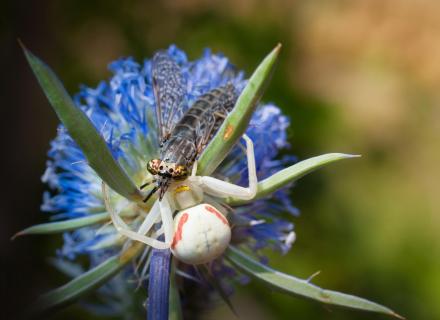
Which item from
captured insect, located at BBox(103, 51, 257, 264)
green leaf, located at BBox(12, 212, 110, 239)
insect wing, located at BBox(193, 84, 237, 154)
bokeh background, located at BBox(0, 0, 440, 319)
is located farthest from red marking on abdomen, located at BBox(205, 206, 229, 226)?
bokeh background, located at BBox(0, 0, 440, 319)

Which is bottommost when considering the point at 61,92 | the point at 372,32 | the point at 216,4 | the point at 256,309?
the point at 256,309

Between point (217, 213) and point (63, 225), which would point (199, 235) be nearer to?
point (217, 213)

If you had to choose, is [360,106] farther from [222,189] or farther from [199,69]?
[222,189]

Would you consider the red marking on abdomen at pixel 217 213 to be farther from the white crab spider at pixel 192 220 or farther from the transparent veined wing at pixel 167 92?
the transparent veined wing at pixel 167 92

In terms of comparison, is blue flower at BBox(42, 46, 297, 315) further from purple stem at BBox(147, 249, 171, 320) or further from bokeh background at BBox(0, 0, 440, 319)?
bokeh background at BBox(0, 0, 440, 319)

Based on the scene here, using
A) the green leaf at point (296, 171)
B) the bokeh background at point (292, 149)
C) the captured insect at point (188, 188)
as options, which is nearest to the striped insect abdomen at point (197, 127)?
the captured insect at point (188, 188)

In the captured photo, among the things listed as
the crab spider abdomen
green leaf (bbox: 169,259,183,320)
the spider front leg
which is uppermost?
the spider front leg

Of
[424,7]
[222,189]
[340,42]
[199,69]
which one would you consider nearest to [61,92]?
[222,189]
